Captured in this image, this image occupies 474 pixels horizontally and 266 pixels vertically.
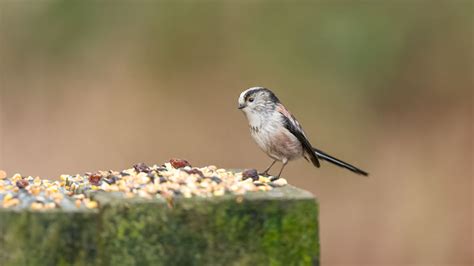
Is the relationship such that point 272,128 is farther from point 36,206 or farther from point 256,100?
point 36,206

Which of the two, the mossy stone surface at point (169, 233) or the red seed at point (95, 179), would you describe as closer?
the mossy stone surface at point (169, 233)

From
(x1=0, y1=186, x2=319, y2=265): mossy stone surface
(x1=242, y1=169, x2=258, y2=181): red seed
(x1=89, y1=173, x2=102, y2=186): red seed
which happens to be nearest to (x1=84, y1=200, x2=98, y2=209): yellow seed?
(x1=0, y1=186, x2=319, y2=265): mossy stone surface

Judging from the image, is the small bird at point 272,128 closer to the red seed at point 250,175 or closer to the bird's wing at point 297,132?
the bird's wing at point 297,132

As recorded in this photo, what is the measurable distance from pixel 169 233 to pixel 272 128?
310 cm

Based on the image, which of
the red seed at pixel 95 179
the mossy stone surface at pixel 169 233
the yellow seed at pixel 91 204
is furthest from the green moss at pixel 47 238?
the red seed at pixel 95 179

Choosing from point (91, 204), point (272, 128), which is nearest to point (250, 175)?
point (91, 204)

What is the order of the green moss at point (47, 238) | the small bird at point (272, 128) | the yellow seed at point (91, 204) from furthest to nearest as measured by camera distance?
1. the small bird at point (272, 128)
2. the yellow seed at point (91, 204)
3. the green moss at point (47, 238)

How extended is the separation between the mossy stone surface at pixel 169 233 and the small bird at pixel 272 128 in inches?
115

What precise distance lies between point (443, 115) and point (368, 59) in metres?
0.96

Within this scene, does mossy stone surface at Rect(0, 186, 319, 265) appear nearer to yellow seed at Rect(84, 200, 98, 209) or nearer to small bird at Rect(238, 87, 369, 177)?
yellow seed at Rect(84, 200, 98, 209)

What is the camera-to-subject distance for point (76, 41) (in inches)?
360

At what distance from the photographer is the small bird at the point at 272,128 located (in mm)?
5793

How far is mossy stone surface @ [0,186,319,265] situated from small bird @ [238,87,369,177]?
2916 millimetres

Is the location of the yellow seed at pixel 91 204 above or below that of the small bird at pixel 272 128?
below
